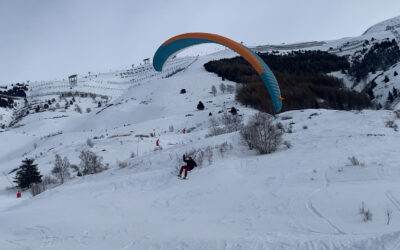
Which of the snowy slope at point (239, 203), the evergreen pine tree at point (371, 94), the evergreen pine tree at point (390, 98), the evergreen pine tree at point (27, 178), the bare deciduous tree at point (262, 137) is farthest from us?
the evergreen pine tree at point (371, 94)

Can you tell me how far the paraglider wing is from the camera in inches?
455

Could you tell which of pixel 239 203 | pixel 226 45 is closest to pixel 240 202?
pixel 239 203

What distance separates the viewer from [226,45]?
1205cm

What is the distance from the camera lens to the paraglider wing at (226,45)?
37.9ft

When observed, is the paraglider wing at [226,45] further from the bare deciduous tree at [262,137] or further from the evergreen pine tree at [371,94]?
the evergreen pine tree at [371,94]

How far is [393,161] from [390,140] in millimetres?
3085

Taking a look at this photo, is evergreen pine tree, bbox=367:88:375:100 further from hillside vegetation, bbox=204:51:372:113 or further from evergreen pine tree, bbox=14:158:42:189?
evergreen pine tree, bbox=14:158:42:189

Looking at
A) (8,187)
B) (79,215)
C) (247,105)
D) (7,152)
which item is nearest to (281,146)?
(79,215)

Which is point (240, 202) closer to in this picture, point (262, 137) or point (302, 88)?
point (262, 137)

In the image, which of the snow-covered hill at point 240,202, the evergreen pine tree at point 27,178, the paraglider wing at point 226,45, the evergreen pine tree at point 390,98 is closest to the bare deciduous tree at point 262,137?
the snow-covered hill at point 240,202

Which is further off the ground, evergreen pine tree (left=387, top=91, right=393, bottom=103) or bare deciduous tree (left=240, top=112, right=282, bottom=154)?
evergreen pine tree (left=387, top=91, right=393, bottom=103)

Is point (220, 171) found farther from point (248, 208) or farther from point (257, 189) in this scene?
point (248, 208)

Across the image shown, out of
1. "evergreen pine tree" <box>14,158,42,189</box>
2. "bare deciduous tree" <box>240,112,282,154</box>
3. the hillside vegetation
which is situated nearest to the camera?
"bare deciduous tree" <box>240,112,282,154</box>

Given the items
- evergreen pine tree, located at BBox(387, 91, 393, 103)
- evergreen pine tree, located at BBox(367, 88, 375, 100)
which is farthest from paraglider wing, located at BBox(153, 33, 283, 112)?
evergreen pine tree, located at BBox(367, 88, 375, 100)
